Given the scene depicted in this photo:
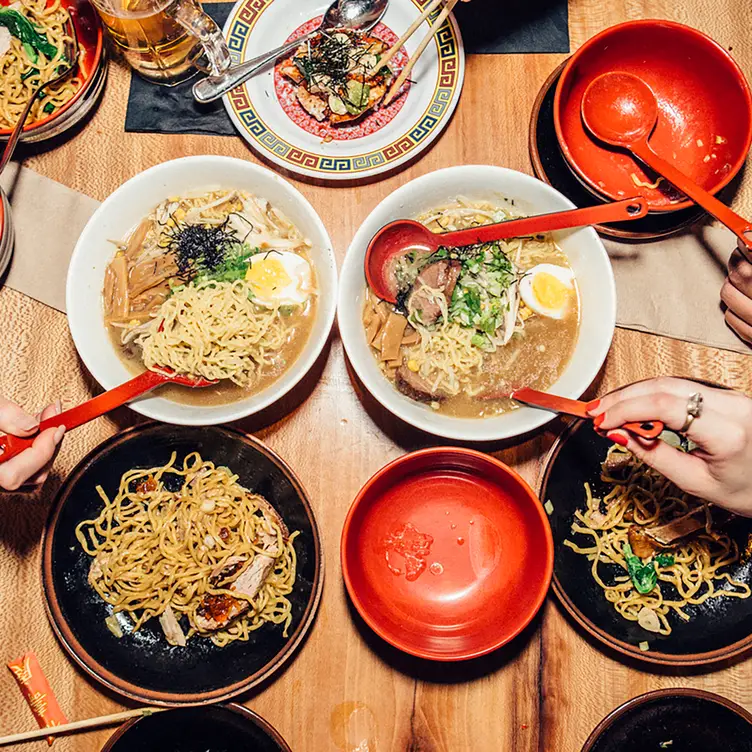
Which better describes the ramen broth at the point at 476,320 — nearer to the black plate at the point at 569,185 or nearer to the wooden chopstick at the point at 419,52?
the black plate at the point at 569,185

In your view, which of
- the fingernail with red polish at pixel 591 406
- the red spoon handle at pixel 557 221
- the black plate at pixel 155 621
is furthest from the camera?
the black plate at pixel 155 621

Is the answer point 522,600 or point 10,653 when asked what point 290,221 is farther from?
point 10,653

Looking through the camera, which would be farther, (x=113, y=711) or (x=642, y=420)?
(x=113, y=711)

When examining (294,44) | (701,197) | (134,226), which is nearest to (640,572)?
(701,197)

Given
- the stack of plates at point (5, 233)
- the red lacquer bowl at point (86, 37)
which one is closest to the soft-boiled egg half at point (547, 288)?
the red lacquer bowl at point (86, 37)

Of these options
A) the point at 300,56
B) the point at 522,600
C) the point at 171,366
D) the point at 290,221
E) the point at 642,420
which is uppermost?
the point at 300,56

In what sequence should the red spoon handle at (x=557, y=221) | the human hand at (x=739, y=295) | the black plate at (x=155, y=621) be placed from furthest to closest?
the human hand at (x=739, y=295) → the black plate at (x=155, y=621) → the red spoon handle at (x=557, y=221)

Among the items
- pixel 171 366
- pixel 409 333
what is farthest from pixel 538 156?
pixel 171 366
